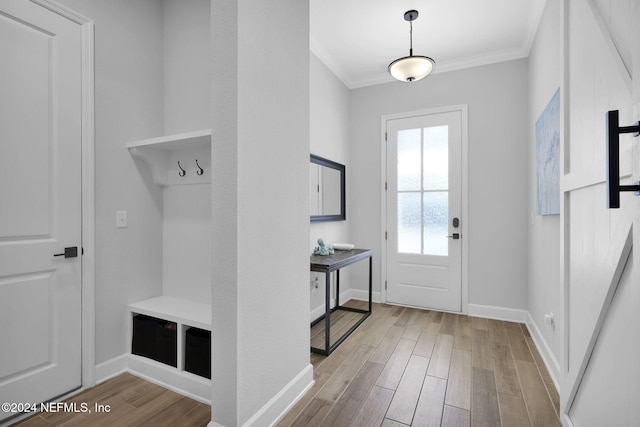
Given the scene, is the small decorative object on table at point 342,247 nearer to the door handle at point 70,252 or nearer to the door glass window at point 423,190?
the door glass window at point 423,190

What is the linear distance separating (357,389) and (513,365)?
3.93ft

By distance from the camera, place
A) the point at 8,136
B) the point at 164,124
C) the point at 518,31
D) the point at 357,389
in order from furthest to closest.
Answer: the point at 518,31 → the point at 164,124 → the point at 357,389 → the point at 8,136

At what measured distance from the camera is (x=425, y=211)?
3.58 metres

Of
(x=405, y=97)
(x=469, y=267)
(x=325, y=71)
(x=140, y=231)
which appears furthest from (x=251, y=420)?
(x=405, y=97)

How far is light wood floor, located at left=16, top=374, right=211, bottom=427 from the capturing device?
63.9 inches

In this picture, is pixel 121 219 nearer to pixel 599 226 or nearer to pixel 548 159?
pixel 599 226

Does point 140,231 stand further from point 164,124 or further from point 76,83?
point 76,83

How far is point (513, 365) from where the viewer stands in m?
2.28

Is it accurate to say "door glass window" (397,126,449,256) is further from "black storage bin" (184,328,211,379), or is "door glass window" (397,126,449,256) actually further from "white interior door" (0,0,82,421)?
"white interior door" (0,0,82,421)

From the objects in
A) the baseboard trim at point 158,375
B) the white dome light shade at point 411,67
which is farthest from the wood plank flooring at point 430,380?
the white dome light shade at point 411,67

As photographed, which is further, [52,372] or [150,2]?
[150,2]

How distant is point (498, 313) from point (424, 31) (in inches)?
113

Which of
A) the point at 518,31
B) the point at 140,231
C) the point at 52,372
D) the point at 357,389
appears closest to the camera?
the point at 52,372

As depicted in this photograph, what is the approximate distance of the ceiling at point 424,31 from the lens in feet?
8.42
